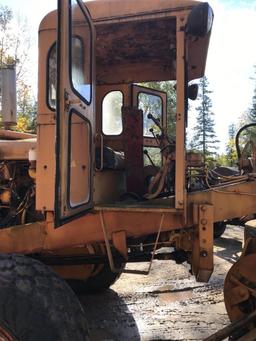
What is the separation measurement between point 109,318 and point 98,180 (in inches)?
77.3

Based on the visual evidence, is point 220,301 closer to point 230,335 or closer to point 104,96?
point 230,335

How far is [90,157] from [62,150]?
1.97 feet

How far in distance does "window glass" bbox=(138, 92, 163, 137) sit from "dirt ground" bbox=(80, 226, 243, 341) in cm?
196

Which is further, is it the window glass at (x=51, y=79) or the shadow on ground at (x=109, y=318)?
the shadow on ground at (x=109, y=318)

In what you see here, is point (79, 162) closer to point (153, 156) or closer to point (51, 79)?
point (51, 79)

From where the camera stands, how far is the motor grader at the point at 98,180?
2.75 meters

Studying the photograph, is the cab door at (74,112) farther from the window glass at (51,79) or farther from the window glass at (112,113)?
the window glass at (112,113)

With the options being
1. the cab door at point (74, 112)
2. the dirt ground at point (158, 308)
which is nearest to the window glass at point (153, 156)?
the cab door at point (74, 112)

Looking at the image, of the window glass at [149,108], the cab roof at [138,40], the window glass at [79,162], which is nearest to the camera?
the window glass at [79,162]

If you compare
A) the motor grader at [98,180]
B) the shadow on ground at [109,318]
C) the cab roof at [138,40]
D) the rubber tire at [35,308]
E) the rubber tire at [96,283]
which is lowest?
the shadow on ground at [109,318]

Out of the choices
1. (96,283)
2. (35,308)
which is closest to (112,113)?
(96,283)

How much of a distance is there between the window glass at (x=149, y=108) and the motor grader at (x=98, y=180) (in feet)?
2.10

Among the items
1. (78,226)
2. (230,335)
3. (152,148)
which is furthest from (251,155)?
(78,226)

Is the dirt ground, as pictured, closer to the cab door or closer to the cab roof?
the cab door
